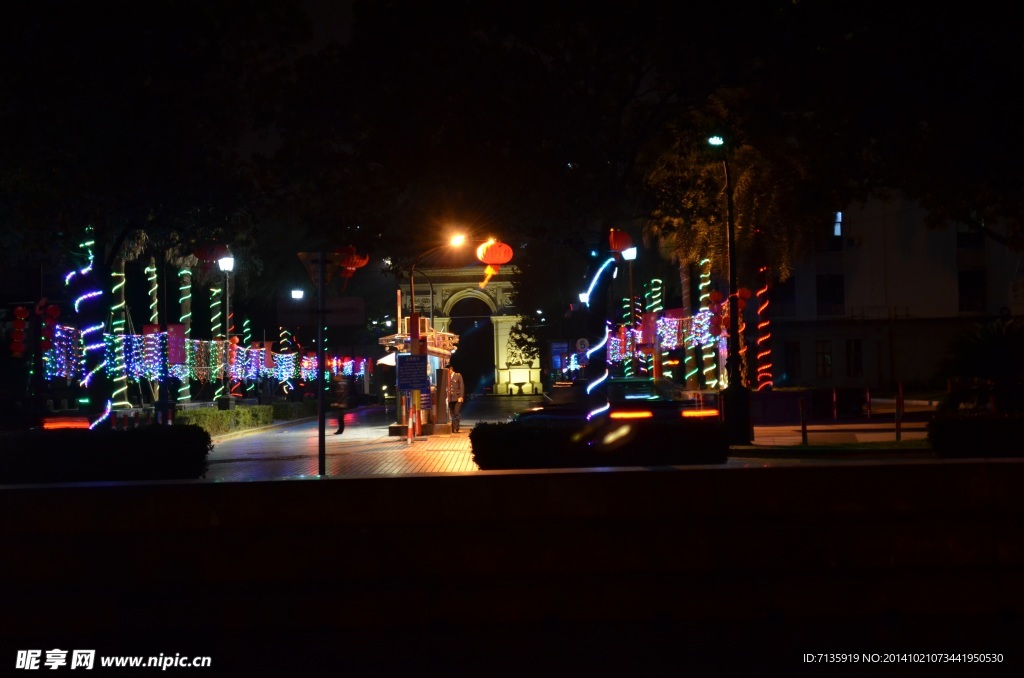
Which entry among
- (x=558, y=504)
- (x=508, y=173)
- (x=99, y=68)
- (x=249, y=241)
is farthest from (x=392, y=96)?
(x=558, y=504)

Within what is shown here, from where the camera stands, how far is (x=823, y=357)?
181ft

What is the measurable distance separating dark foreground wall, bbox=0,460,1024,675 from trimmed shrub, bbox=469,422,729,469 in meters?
2.67

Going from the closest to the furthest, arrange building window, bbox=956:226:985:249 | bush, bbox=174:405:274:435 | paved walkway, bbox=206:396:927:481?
paved walkway, bbox=206:396:927:481
bush, bbox=174:405:274:435
building window, bbox=956:226:985:249

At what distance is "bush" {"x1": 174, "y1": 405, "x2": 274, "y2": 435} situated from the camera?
30.2 m

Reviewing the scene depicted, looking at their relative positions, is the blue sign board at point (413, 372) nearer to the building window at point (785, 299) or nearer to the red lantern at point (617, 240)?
the red lantern at point (617, 240)

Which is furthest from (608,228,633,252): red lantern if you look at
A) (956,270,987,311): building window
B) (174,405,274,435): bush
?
(956,270,987,311): building window

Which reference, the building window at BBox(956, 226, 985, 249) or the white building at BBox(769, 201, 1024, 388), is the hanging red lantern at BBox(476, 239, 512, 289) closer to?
the white building at BBox(769, 201, 1024, 388)

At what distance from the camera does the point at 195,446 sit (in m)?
9.68

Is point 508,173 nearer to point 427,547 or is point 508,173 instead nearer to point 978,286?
point 427,547

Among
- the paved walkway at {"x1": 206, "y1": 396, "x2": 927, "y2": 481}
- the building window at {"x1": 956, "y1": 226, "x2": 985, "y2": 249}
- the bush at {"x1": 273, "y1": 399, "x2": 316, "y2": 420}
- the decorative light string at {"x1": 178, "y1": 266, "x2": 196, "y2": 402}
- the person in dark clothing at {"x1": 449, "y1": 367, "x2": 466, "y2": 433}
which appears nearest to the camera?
the paved walkway at {"x1": 206, "y1": 396, "x2": 927, "y2": 481}

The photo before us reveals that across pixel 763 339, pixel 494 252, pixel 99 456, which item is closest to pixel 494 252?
pixel 494 252

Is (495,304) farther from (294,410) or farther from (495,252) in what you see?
(495,252)

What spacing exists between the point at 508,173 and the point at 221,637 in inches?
410

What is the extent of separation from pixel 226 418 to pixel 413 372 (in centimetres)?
1005
